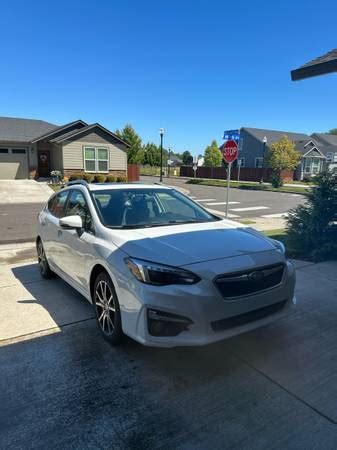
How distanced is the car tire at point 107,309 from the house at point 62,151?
888 inches

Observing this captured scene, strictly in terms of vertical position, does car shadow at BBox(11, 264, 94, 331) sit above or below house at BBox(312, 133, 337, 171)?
below

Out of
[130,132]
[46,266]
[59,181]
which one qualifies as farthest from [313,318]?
[130,132]

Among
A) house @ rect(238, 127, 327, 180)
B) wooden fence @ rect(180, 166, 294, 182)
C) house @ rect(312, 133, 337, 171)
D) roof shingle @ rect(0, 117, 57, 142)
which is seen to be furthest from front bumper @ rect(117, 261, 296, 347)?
house @ rect(312, 133, 337, 171)

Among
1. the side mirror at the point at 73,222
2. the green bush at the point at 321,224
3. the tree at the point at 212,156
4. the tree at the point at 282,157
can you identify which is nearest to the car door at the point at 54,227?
the side mirror at the point at 73,222

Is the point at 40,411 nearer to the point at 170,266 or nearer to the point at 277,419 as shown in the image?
the point at 170,266

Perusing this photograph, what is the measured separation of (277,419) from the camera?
243cm

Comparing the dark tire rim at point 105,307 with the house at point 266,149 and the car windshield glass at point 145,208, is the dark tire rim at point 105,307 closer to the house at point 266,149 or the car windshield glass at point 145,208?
the car windshield glass at point 145,208

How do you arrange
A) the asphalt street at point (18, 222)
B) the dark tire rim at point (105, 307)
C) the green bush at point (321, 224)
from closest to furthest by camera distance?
1. the dark tire rim at point (105, 307)
2. the green bush at point (321, 224)
3. the asphalt street at point (18, 222)

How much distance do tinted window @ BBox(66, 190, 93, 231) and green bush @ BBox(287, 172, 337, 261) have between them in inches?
178

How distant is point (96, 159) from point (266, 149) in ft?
83.8

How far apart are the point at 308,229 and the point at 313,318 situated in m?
3.15

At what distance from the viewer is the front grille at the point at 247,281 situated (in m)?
2.78

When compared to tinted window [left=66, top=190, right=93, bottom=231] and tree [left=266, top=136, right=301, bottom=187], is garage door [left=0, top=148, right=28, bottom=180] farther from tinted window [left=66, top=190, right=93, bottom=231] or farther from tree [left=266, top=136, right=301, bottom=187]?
tree [left=266, top=136, right=301, bottom=187]

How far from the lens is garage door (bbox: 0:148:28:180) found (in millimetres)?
25891
